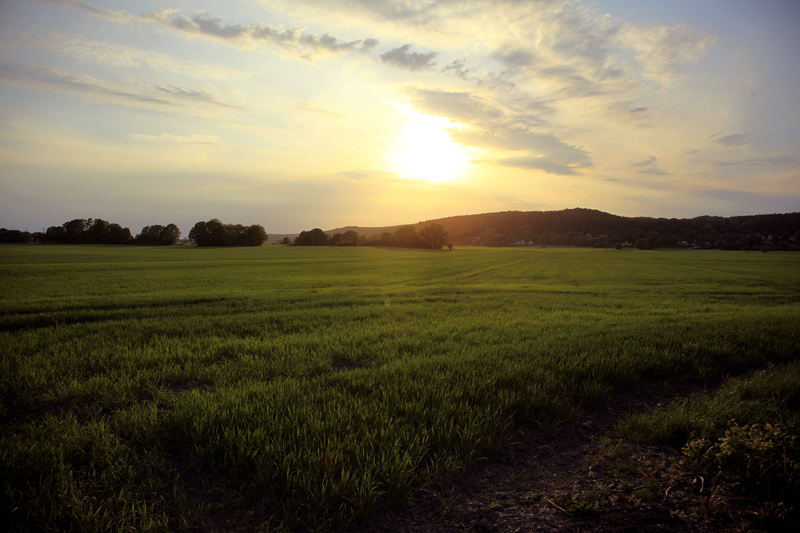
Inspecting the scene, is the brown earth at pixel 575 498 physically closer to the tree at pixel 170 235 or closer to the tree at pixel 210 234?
the tree at pixel 210 234

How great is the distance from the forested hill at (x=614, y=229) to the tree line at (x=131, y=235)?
135 feet

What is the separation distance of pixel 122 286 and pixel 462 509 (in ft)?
75.0

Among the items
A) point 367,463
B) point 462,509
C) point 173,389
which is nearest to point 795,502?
point 462,509

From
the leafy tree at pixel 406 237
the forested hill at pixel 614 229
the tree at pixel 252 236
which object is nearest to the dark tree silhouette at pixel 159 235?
the tree at pixel 252 236

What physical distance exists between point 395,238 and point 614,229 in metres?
85.5

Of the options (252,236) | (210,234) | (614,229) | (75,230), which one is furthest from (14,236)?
(614,229)

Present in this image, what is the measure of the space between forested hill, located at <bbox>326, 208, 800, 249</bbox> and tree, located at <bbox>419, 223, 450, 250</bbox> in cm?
1320

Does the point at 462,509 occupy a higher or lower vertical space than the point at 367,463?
lower

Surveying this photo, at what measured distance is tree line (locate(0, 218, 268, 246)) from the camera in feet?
279

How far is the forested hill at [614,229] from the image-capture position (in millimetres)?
109644

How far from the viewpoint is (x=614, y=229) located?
5089 inches

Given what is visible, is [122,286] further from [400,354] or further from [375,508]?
[375,508]

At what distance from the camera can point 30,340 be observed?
763 cm

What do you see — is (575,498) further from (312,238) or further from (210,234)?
(312,238)
